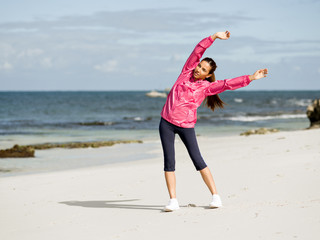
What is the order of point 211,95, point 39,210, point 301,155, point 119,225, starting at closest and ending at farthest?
point 119,225, point 211,95, point 39,210, point 301,155

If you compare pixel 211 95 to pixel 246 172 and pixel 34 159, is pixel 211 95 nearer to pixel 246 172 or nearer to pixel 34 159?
pixel 246 172

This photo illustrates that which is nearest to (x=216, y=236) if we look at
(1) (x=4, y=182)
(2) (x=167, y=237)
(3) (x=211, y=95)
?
(2) (x=167, y=237)

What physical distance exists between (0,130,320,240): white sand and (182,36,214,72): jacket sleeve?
67.0 inches

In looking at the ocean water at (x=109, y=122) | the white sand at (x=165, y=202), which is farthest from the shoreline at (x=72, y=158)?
the ocean water at (x=109, y=122)

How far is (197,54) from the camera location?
18.5 feet

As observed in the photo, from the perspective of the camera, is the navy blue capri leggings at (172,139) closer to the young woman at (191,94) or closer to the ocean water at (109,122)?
the young woman at (191,94)

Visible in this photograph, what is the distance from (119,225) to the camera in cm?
519

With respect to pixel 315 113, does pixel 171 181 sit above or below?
above

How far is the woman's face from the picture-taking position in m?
5.59

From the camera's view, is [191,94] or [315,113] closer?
[191,94]

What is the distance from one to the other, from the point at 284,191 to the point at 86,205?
108 inches

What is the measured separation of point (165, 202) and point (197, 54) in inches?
85.5

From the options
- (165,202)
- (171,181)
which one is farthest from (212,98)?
(165,202)

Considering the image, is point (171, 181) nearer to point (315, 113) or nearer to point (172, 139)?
point (172, 139)
